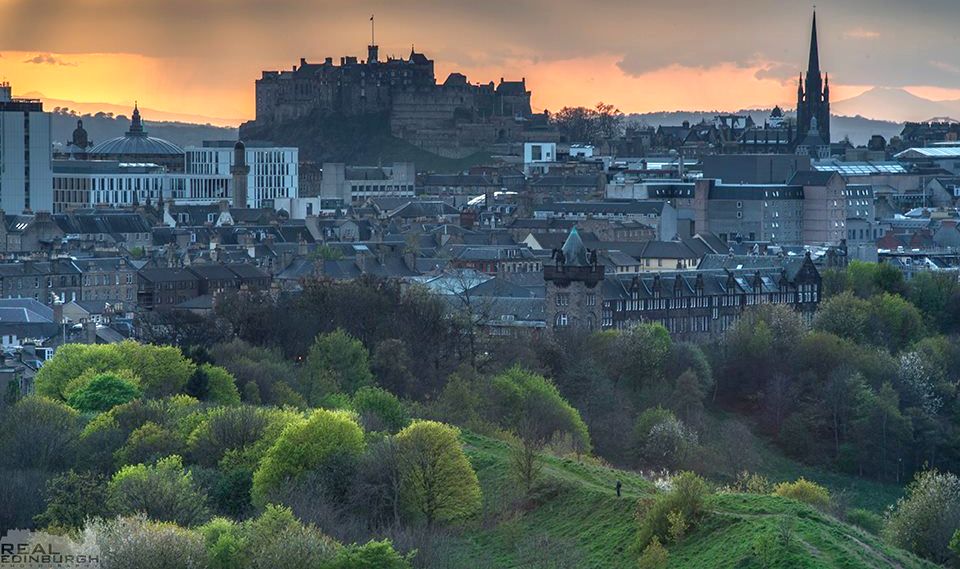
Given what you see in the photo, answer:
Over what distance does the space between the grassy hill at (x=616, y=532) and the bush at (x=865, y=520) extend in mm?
5353

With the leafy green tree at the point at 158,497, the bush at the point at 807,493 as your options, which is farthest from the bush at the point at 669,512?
the bush at the point at 807,493

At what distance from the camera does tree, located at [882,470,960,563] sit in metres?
44.5

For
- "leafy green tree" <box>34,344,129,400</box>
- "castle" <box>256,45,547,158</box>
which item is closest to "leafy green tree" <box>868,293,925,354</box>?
"leafy green tree" <box>34,344,129,400</box>

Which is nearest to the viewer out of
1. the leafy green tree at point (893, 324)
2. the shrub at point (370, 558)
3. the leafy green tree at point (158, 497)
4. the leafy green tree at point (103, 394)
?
the shrub at point (370, 558)

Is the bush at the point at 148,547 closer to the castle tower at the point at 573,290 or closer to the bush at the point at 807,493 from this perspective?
the bush at the point at 807,493

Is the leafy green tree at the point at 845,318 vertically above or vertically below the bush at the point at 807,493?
above

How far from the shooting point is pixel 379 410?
A: 53.9m

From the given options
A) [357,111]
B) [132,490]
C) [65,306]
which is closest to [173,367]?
[132,490]

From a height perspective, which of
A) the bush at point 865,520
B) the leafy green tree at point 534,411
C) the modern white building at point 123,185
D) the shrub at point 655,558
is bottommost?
the bush at point 865,520

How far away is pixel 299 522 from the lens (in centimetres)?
3834

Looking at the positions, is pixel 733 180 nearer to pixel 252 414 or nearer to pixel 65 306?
pixel 65 306

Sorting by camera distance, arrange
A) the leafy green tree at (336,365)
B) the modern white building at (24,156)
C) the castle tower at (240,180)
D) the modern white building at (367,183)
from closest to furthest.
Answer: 1. the leafy green tree at (336,365)
2. the modern white building at (24,156)
3. the castle tower at (240,180)
4. the modern white building at (367,183)

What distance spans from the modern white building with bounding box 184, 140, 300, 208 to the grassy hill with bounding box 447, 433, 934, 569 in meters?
106

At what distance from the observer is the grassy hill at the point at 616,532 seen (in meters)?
39.0
